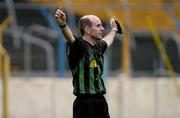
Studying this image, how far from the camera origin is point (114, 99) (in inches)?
472

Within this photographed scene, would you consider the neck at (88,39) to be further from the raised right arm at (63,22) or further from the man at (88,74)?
the raised right arm at (63,22)

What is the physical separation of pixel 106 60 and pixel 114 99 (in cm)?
81

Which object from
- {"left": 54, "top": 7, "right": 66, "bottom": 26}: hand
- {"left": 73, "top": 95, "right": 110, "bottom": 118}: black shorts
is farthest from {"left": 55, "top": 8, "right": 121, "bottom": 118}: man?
{"left": 54, "top": 7, "right": 66, "bottom": 26}: hand

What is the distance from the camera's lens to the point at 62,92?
12.0m

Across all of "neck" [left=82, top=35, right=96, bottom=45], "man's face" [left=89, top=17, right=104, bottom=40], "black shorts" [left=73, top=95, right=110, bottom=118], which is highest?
"man's face" [left=89, top=17, right=104, bottom=40]

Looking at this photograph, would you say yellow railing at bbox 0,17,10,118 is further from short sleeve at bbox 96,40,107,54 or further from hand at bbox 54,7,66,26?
hand at bbox 54,7,66,26

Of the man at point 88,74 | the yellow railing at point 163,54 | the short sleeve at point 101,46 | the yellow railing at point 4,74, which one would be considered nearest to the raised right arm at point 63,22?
the man at point 88,74

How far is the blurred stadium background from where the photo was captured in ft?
39.3

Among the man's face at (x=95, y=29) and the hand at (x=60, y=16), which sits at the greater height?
the hand at (x=60, y=16)

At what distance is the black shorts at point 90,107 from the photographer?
20.4 feet

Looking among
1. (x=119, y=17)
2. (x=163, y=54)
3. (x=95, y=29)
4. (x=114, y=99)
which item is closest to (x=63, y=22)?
(x=95, y=29)

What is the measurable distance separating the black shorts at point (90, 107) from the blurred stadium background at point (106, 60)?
5.37 metres

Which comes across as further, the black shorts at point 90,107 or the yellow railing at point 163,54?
the yellow railing at point 163,54

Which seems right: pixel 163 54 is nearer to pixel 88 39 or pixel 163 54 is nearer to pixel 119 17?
pixel 119 17
